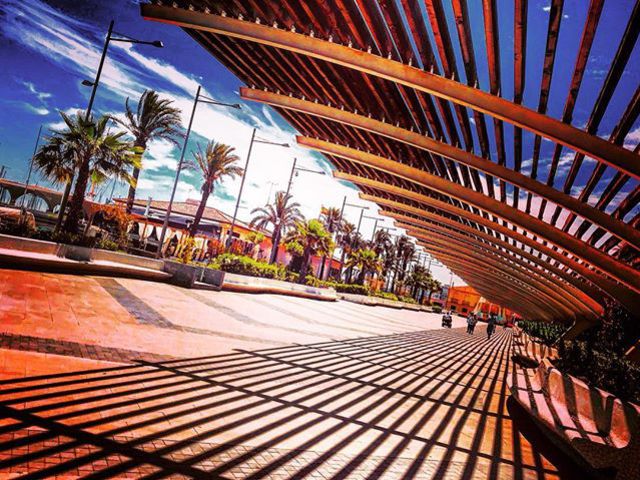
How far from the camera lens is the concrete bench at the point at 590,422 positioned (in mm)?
4863

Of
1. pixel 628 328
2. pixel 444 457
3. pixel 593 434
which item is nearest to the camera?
pixel 444 457

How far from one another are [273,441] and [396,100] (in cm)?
506

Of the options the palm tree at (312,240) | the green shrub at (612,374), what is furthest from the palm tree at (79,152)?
the palm tree at (312,240)

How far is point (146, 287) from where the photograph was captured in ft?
48.4

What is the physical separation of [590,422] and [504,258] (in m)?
11.0

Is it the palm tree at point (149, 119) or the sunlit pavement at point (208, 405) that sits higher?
the palm tree at point (149, 119)

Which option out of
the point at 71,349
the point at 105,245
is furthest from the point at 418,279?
the point at 71,349

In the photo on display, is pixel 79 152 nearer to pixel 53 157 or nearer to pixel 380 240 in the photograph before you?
pixel 53 157

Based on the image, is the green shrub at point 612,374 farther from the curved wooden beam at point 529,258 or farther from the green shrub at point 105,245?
the green shrub at point 105,245

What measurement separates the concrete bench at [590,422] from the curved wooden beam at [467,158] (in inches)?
105

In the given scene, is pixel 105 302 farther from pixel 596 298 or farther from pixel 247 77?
pixel 596 298

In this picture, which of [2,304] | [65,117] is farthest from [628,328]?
[65,117]

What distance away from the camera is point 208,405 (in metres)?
5.48

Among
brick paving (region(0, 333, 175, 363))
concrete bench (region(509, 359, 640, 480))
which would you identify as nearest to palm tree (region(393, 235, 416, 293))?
concrete bench (region(509, 359, 640, 480))
